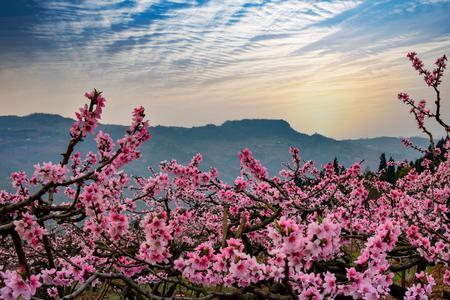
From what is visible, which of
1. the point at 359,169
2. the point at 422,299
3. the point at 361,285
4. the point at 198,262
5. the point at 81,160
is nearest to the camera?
the point at 361,285

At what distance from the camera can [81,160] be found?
29.0 ft

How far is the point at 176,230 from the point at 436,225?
23.5ft

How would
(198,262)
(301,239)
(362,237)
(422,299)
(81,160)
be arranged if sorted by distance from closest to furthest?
(301,239) → (198,262) → (422,299) → (362,237) → (81,160)

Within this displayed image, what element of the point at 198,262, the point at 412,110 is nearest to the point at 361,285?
the point at 198,262

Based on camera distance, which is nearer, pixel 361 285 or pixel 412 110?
pixel 361 285

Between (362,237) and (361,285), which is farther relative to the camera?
(362,237)

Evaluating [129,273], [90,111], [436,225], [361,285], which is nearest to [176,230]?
[129,273]

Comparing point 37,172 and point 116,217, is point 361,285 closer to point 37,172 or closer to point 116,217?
point 116,217

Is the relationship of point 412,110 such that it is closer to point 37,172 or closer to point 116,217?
point 116,217

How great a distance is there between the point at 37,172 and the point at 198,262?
2.16 meters

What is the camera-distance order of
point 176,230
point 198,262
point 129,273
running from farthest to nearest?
point 176,230
point 129,273
point 198,262

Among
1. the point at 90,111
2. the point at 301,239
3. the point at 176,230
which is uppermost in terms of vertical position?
the point at 90,111

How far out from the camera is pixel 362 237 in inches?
221

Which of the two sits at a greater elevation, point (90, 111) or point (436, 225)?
point (90, 111)
